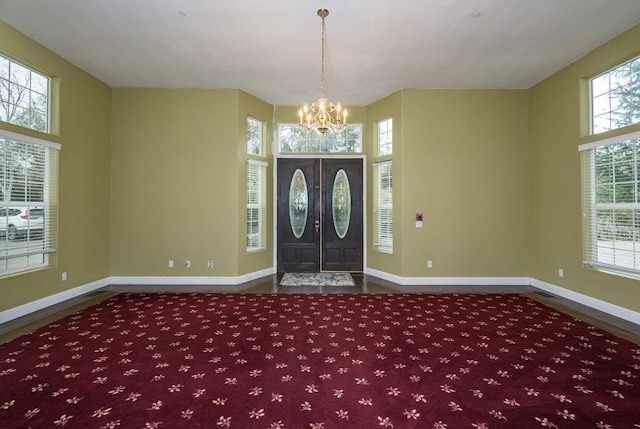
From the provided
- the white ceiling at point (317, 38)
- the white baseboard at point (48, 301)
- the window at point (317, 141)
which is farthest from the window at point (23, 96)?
the window at point (317, 141)

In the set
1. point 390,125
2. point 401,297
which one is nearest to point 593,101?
point 390,125

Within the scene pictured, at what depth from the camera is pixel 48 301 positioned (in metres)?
4.10

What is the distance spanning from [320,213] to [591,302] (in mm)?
4623

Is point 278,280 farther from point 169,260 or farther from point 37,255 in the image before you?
point 37,255

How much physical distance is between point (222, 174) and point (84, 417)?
13.3 feet

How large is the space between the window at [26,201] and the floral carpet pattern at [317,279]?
358 cm

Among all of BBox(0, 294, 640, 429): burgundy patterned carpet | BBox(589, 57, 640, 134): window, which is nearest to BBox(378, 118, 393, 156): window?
BBox(589, 57, 640, 134): window

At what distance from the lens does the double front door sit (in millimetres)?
6297

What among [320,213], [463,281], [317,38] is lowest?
[463,281]

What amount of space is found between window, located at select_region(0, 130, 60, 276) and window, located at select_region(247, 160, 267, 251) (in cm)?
289

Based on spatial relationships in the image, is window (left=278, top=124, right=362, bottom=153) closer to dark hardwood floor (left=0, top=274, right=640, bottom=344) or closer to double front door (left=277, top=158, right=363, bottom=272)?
double front door (left=277, top=158, right=363, bottom=272)

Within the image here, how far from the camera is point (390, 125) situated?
5859 millimetres

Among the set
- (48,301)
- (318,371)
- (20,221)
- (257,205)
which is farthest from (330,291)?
(20,221)

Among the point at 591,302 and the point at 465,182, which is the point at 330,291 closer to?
the point at 465,182
